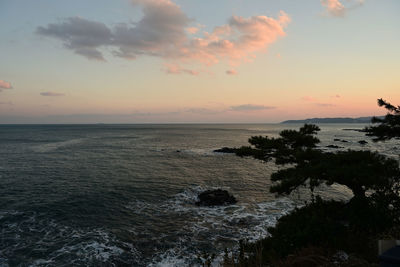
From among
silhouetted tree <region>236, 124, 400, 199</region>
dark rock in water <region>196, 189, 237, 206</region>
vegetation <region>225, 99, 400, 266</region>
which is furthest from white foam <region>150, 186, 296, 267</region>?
silhouetted tree <region>236, 124, 400, 199</region>

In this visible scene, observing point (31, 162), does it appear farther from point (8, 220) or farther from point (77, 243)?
point (77, 243)

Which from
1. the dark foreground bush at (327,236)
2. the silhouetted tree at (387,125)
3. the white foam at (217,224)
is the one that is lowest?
the white foam at (217,224)

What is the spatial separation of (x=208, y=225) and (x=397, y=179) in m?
14.0

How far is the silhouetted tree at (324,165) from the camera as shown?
11.2 meters

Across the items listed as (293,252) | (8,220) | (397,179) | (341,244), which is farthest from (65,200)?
(397,179)

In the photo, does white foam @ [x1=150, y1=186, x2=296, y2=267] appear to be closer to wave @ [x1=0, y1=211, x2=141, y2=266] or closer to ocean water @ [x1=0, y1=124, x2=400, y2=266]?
ocean water @ [x1=0, y1=124, x2=400, y2=266]

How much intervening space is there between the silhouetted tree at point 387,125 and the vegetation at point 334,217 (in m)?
4.68

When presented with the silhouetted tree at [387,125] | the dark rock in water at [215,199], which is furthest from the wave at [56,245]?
the silhouetted tree at [387,125]

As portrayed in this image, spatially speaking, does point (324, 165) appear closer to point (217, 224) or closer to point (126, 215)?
point (217, 224)

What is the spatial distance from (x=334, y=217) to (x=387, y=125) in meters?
8.59

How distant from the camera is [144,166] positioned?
4528 cm

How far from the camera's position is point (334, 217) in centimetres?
1294

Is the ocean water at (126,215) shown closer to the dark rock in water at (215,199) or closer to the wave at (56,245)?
the wave at (56,245)

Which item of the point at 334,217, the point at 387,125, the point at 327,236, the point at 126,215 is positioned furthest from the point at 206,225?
the point at 387,125
